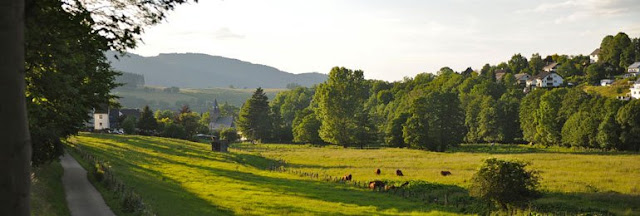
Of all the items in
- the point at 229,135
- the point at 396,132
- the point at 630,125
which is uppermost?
the point at 630,125

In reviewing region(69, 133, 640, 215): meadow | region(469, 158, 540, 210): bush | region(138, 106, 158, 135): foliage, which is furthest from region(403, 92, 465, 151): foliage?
region(469, 158, 540, 210): bush

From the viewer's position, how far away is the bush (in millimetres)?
33656

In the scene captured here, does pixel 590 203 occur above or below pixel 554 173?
below

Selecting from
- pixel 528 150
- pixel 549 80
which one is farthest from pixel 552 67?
pixel 528 150

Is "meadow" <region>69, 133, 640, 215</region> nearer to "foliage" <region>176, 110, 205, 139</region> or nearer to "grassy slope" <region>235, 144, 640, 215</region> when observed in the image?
"grassy slope" <region>235, 144, 640, 215</region>

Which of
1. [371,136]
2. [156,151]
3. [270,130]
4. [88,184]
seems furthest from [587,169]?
[270,130]

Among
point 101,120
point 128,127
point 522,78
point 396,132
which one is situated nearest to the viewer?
point 128,127

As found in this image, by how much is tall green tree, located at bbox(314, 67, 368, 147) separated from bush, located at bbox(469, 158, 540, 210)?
72.7m

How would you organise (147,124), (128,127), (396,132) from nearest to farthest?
(128,127)
(396,132)
(147,124)

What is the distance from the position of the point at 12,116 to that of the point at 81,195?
2735cm

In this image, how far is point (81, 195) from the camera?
104 feet

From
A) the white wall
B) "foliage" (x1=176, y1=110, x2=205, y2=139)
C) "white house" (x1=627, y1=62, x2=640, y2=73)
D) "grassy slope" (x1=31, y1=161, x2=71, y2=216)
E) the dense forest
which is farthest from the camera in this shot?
"white house" (x1=627, y1=62, x2=640, y2=73)

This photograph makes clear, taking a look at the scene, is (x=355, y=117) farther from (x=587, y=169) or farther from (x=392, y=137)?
(x=587, y=169)

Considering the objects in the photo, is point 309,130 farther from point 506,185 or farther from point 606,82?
point 606,82
